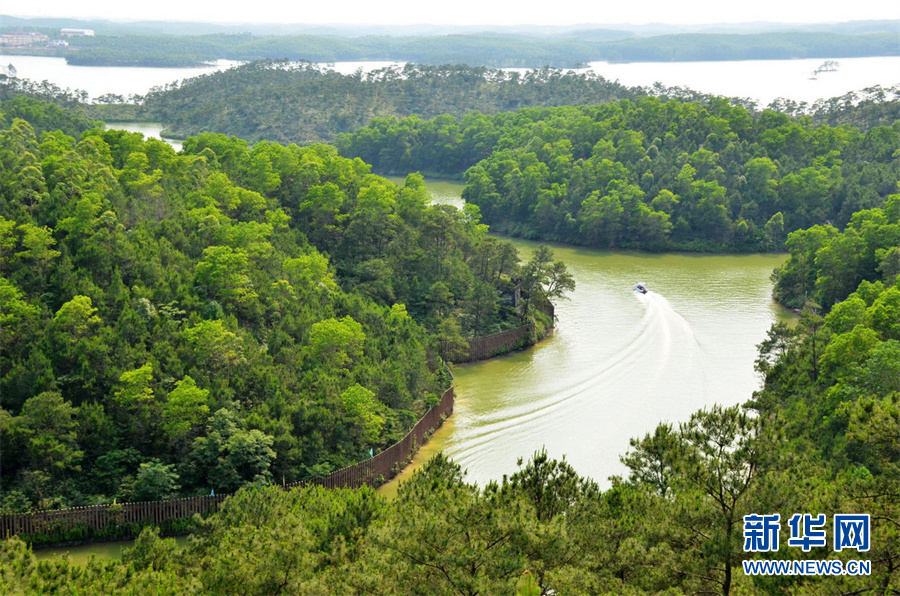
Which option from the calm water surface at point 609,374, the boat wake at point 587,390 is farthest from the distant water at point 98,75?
the boat wake at point 587,390

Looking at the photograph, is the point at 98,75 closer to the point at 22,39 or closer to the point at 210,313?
the point at 22,39

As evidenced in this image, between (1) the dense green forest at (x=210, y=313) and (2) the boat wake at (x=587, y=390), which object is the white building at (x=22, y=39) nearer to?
(1) the dense green forest at (x=210, y=313)

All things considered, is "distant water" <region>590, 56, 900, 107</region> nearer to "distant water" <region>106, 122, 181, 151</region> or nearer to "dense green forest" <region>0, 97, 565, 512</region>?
"distant water" <region>106, 122, 181, 151</region>

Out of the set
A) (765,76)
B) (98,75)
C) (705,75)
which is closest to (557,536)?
(98,75)

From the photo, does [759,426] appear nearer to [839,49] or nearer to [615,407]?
[615,407]

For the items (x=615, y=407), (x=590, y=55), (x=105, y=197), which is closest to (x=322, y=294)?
(x=105, y=197)

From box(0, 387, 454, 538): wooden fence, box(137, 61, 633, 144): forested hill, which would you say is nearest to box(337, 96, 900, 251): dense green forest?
box(137, 61, 633, 144): forested hill

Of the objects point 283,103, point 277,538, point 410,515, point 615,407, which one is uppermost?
point 283,103
